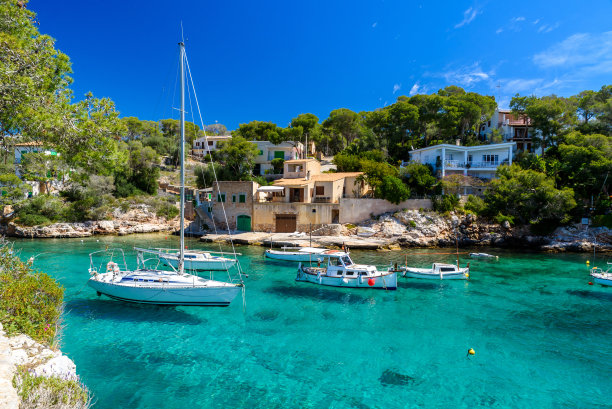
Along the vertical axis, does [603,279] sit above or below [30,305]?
below

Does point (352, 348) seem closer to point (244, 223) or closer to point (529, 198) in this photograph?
point (244, 223)

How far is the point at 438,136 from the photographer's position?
51281 millimetres

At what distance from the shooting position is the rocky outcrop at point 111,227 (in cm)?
3822

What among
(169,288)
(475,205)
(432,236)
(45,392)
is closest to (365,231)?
(432,236)

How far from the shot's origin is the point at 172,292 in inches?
621

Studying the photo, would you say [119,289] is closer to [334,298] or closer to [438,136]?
[334,298]

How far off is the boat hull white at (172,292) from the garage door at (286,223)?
23038 mm

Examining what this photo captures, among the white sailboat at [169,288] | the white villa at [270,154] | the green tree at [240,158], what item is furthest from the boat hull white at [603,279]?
the white villa at [270,154]

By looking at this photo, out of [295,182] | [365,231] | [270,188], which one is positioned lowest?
[365,231]

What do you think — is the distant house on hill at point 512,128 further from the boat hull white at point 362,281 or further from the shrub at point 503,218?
the boat hull white at point 362,281

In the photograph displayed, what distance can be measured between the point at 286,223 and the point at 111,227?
23352mm

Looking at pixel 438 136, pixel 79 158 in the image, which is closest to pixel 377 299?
pixel 79 158

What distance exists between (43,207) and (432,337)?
46.9 metres

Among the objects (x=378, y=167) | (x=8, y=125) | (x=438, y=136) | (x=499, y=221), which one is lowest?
(x=499, y=221)
